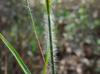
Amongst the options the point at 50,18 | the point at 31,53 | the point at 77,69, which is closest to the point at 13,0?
the point at 31,53

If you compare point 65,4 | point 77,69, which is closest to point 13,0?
point 77,69

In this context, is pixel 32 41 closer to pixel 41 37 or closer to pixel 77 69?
pixel 41 37

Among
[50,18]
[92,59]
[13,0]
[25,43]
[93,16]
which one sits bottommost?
[92,59]

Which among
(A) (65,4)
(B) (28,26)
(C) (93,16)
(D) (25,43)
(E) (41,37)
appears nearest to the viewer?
(D) (25,43)

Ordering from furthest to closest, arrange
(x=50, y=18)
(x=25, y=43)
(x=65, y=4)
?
(x=65, y=4), (x=25, y=43), (x=50, y=18)

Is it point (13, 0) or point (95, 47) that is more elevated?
point (13, 0)

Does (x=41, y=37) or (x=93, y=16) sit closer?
(x=41, y=37)

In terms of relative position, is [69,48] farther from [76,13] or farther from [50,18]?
[50,18]

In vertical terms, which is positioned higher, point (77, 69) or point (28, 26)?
point (28, 26)

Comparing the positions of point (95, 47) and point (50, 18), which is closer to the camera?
point (50, 18)
